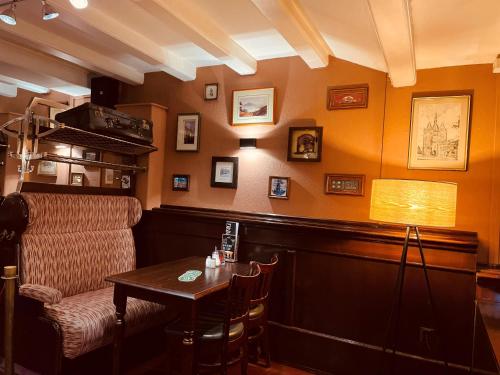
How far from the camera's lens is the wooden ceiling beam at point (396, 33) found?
5.86 ft

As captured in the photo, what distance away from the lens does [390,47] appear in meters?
2.18

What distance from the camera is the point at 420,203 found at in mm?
2176

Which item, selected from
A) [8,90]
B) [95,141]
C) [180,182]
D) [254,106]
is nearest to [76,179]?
[95,141]

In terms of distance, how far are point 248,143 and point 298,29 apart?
1.19 meters

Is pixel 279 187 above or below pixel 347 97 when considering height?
below

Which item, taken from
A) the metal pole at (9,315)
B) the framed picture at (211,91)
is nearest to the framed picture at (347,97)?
the framed picture at (211,91)

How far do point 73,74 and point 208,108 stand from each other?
65.9 inches

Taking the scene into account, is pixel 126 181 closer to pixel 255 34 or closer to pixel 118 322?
pixel 118 322

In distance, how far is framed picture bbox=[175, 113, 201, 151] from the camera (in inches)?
145

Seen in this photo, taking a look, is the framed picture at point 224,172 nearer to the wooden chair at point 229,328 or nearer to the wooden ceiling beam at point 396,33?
the wooden chair at point 229,328

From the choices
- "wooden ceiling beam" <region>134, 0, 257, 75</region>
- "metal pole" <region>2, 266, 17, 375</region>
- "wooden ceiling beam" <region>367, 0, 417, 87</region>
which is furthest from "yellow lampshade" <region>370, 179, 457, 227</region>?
"metal pole" <region>2, 266, 17, 375</region>

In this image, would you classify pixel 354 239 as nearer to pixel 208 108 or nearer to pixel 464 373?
pixel 464 373

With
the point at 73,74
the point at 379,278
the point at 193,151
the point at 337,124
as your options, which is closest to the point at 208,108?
the point at 193,151

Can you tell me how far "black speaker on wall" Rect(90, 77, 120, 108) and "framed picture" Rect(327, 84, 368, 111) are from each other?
2392mm
